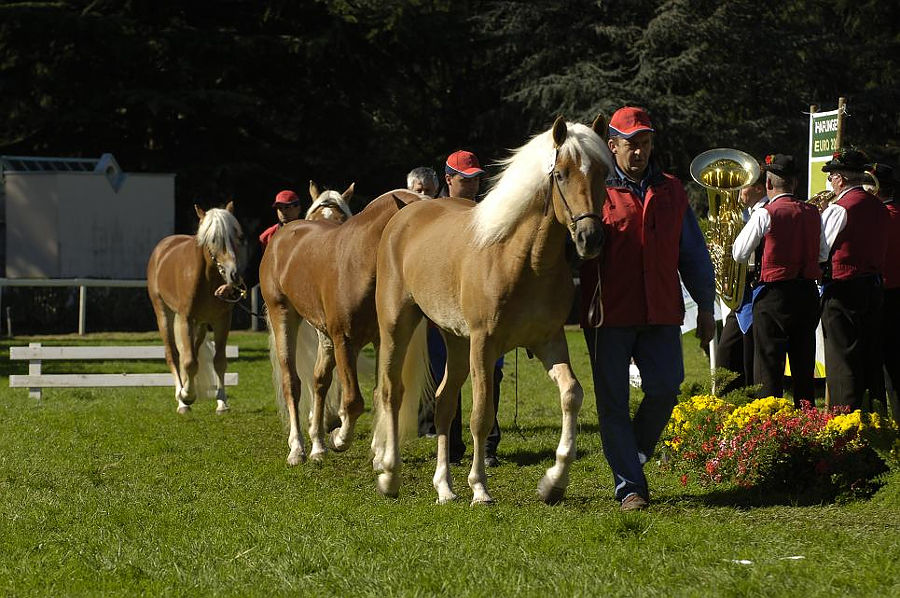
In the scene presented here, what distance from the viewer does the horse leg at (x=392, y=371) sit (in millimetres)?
7711

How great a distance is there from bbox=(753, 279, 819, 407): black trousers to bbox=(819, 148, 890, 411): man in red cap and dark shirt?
510 millimetres

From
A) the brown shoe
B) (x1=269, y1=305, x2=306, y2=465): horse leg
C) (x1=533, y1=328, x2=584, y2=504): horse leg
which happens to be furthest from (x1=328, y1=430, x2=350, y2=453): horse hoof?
the brown shoe

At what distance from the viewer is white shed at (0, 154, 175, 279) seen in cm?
2856

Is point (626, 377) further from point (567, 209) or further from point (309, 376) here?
point (309, 376)

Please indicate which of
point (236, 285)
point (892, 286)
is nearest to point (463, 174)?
point (892, 286)

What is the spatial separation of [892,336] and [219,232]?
21.5 ft

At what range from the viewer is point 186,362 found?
13.1m

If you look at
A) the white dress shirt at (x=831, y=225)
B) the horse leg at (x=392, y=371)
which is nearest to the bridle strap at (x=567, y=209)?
the horse leg at (x=392, y=371)

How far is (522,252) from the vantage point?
6.80m

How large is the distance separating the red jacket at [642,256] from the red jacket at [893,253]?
11.6 feet

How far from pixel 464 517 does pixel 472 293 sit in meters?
1.25

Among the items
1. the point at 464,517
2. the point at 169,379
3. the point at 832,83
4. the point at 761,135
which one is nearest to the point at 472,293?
the point at 464,517

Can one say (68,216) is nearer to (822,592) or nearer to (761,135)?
(761,135)

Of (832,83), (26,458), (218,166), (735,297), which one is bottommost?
(26,458)
